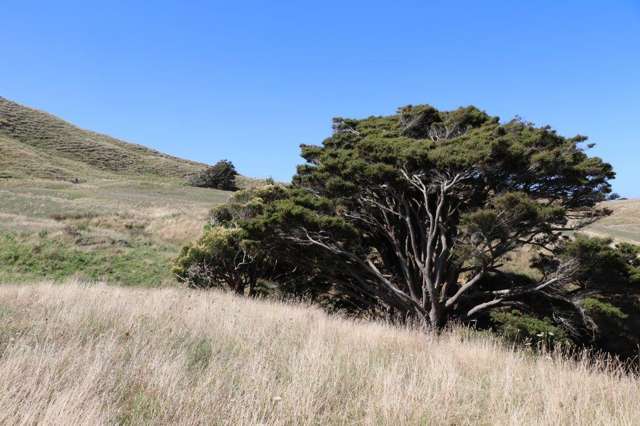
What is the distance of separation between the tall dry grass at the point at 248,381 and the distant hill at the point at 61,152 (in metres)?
55.1

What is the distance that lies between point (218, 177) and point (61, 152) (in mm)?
29450

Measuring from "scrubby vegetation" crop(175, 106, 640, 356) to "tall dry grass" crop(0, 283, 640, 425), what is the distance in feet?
19.3

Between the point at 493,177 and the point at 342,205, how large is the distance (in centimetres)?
444

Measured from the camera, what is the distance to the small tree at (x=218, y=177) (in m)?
60.0

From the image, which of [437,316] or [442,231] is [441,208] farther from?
[437,316]

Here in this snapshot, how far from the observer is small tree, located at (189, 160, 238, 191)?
60003 millimetres

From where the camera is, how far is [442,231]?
11.9 m

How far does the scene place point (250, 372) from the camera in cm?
350

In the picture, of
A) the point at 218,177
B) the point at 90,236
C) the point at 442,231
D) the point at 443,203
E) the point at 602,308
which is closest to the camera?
the point at 602,308

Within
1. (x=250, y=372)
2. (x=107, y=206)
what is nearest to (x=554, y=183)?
(x=250, y=372)

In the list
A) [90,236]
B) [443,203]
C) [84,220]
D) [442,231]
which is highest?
[443,203]

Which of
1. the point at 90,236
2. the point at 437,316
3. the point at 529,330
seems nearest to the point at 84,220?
the point at 90,236

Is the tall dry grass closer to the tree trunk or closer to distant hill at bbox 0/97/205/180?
the tree trunk

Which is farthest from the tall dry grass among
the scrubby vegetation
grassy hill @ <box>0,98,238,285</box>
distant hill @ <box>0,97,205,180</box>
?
distant hill @ <box>0,97,205,180</box>
